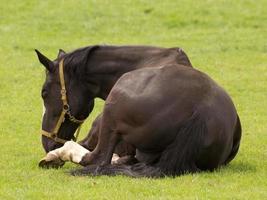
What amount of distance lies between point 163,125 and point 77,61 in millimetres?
1605

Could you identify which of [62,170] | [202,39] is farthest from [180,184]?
[202,39]

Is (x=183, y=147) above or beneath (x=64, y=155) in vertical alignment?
above

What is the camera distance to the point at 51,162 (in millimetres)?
9055

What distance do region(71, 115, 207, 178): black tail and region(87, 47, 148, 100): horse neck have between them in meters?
1.38

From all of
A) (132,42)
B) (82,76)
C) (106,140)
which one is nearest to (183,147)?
(106,140)

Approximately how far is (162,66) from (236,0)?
16034mm

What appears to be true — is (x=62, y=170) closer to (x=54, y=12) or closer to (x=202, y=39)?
(x=202, y=39)

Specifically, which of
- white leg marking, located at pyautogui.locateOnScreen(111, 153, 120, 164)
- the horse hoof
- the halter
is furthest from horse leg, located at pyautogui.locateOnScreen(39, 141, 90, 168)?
the halter

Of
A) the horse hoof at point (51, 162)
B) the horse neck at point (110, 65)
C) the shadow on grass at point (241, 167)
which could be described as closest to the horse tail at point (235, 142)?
the shadow on grass at point (241, 167)

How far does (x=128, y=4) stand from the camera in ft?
80.2

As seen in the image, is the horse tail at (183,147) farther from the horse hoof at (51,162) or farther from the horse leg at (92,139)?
the horse leg at (92,139)

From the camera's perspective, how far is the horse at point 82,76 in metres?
9.50

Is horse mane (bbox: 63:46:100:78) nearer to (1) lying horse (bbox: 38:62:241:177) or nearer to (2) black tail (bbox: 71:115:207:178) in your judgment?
(1) lying horse (bbox: 38:62:241:177)

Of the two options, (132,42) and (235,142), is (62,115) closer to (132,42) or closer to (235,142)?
(235,142)
